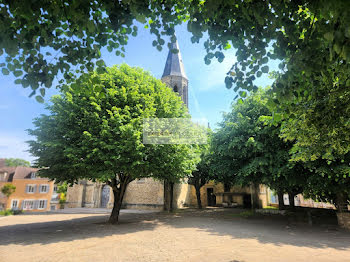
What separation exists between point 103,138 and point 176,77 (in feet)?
97.2

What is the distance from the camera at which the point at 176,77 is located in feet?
133

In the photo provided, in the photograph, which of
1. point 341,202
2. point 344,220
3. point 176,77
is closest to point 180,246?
point 344,220

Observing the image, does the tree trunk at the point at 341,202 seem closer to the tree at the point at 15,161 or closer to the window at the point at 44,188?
the window at the point at 44,188

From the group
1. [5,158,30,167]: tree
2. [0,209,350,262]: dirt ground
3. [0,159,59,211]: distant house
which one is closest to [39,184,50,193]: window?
[0,159,59,211]: distant house

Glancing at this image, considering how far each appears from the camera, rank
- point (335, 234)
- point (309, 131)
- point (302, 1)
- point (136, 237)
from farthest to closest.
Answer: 1. point (335, 234)
2. point (136, 237)
3. point (309, 131)
4. point (302, 1)

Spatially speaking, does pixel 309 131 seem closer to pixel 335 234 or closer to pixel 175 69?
pixel 335 234

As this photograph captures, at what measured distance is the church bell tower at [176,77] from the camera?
40.1 m

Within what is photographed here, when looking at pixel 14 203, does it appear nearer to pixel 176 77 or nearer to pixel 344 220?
pixel 176 77

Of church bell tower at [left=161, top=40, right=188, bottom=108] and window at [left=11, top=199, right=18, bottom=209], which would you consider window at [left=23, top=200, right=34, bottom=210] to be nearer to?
window at [left=11, top=199, right=18, bottom=209]

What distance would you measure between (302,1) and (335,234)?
13.0 m

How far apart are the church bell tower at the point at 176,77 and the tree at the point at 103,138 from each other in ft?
82.4

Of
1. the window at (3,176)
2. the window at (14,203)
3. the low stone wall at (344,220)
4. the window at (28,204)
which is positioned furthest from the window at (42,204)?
the low stone wall at (344,220)

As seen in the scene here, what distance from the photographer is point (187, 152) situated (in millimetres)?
15727

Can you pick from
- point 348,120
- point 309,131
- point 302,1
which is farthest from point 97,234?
point 302,1
